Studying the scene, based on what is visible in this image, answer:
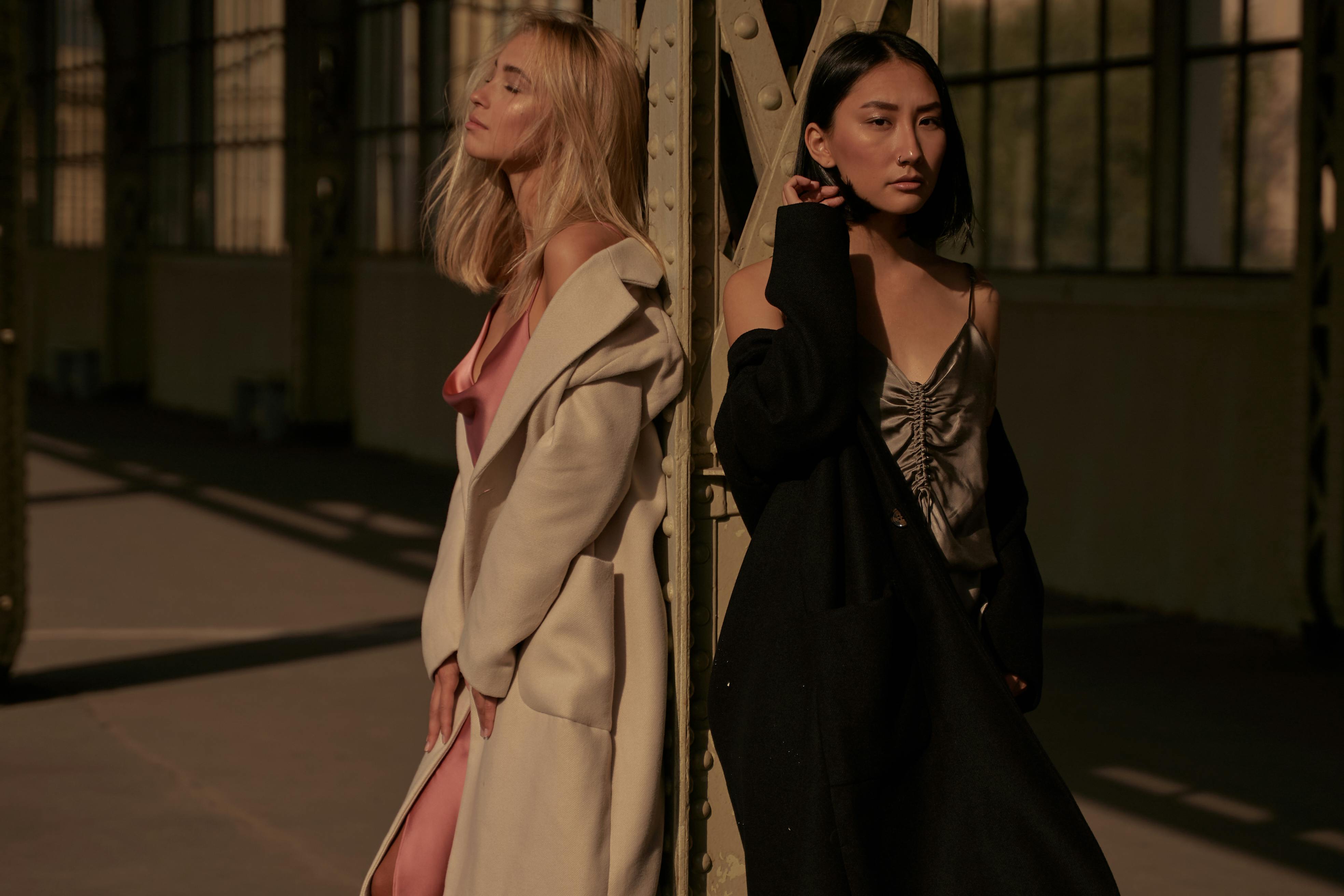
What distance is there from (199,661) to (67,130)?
17996 mm

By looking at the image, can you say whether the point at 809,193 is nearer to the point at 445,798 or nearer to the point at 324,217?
the point at 445,798

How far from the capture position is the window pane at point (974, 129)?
886 centimetres

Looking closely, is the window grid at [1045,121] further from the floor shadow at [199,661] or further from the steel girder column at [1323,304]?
the floor shadow at [199,661]

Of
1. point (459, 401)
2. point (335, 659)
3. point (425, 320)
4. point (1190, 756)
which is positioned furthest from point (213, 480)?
point (459, 401)

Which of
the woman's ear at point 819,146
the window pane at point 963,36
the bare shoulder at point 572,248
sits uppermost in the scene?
the window pane at point 963,36

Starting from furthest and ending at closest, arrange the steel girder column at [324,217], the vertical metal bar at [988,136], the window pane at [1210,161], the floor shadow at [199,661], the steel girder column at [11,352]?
the steel girder column at [324,217] < the vertical metal bar at [988,136] < the window pane at [1210,161] < the floor shadow at [199,661] < the steel girder column at [11,352]

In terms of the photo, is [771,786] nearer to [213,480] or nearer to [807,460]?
[807,460]

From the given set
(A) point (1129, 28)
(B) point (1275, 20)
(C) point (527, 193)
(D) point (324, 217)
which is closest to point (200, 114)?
(D) point (324, 217)

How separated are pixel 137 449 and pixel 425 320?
2.84 metres

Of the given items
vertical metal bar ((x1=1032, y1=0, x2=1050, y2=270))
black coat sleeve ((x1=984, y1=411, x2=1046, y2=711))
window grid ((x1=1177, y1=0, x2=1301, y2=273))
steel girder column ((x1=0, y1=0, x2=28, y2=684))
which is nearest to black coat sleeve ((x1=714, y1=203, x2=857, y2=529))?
black coat sleeve ((x1=984, y1=411, x2=1046, y2=711))

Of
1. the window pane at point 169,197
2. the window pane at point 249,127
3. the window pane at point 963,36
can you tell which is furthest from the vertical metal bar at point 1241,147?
the window pane at point 169,197

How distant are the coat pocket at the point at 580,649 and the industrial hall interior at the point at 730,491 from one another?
0.42 feet

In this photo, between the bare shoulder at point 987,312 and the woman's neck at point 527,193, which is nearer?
the bare shoulder at point 987,312

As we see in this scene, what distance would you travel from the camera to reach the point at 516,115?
2.50 m
